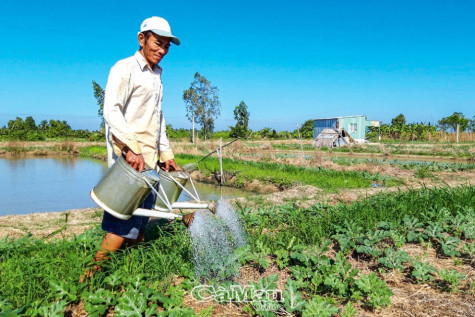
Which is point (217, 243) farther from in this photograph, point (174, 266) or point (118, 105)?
point (118, 105)

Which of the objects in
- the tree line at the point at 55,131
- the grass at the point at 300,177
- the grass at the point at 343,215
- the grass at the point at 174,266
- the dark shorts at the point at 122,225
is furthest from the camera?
the tree line at the point at 55,131

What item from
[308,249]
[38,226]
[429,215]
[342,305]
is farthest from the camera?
[38,226]

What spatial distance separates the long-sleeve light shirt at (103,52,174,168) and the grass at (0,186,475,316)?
64cm

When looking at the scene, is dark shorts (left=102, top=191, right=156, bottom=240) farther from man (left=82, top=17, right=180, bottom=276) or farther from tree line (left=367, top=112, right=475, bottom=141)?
tree line (left=367, top=112, right=475, bottom=141)

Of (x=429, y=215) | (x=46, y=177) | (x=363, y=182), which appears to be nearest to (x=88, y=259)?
(x=429, y=215)

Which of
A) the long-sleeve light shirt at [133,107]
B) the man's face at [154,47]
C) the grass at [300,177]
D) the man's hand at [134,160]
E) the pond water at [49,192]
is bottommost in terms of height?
the pond water at [49,192]

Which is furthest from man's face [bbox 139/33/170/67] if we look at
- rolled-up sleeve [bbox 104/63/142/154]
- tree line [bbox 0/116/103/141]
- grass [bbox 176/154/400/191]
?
tree line [bbox 0/116/103/141]

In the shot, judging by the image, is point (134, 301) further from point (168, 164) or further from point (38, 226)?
point (38, 226)

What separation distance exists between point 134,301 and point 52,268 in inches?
25.7

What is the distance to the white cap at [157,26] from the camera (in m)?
2.04

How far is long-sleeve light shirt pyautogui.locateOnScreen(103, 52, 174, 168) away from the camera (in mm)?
1919

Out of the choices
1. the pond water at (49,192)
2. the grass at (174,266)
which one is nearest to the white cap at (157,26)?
the grass at (174,266)

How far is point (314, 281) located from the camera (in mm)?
1983

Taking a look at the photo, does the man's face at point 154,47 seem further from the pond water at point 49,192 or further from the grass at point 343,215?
the pond water at point 49,192
